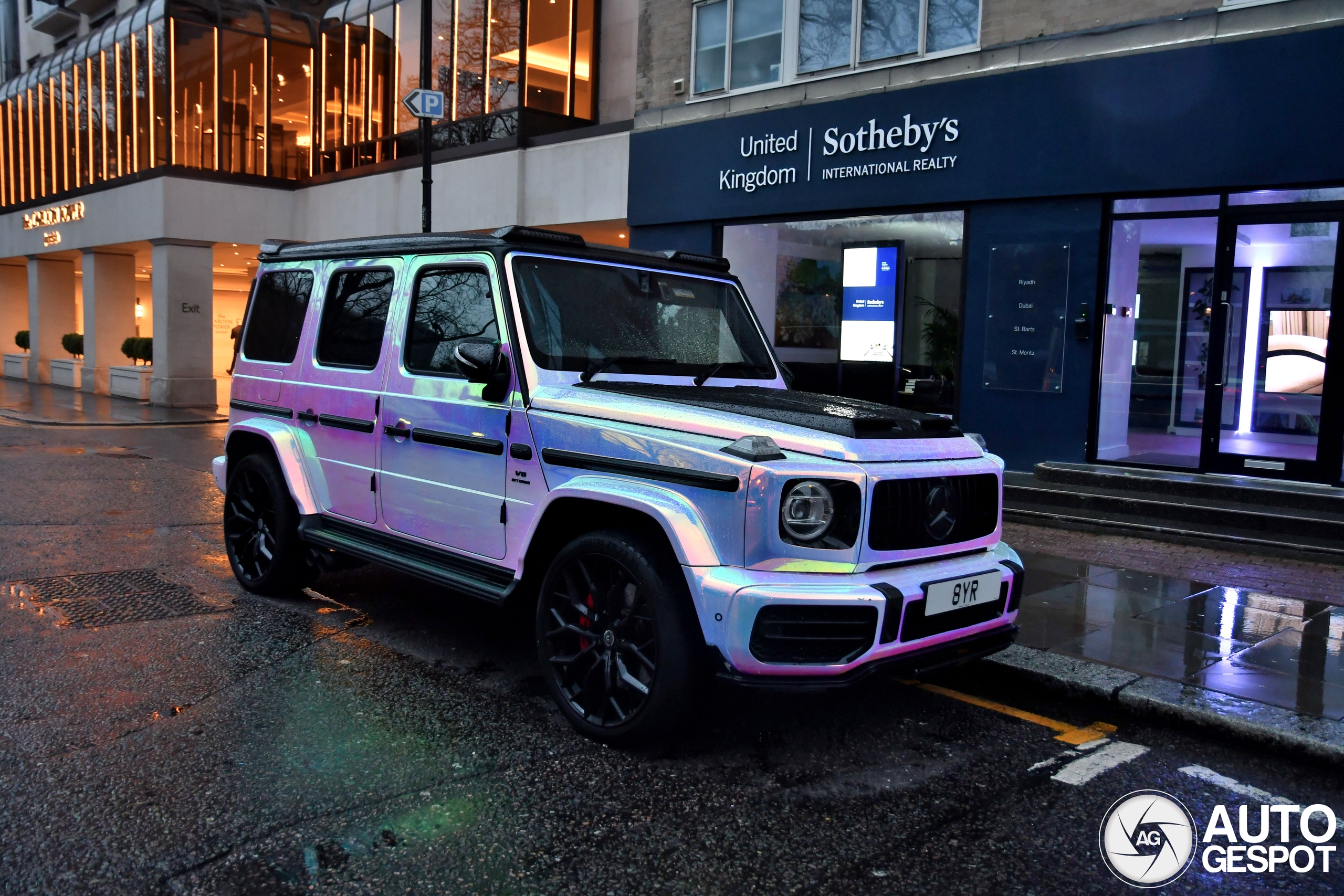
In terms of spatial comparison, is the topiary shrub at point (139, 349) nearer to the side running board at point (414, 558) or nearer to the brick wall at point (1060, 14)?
the brick wall at point (1060, 14)

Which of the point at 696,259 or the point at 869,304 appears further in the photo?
the point at 869,304

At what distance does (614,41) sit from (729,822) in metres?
16.7

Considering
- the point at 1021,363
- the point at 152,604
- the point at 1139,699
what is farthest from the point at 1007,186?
the point at 152,604

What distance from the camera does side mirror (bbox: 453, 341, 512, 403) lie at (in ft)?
14.9

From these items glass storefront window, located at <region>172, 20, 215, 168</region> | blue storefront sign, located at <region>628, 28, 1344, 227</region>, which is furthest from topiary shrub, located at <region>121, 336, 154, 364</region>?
blue storefront sign, located at <region>628, 28, 1344, 227</region>

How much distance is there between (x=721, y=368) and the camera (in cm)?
535

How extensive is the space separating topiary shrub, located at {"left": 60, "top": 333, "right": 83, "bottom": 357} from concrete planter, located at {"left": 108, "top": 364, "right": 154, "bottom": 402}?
11.5 ft

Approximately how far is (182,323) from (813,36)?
16.1m

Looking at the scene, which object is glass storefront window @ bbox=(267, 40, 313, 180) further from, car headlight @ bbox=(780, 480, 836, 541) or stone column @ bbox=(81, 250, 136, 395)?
car headlight @ bbox=(780, 480, 836, 541)

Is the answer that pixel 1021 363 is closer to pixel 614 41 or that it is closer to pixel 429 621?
pixel 429 621

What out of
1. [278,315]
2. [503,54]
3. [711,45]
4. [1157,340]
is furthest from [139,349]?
[1157,340]

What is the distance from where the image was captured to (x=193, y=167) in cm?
2298

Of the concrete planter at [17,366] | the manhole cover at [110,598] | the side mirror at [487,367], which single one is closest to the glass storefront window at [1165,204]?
the side mirror at [487,367]

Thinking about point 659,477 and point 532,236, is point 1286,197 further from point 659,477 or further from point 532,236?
point 659,477
